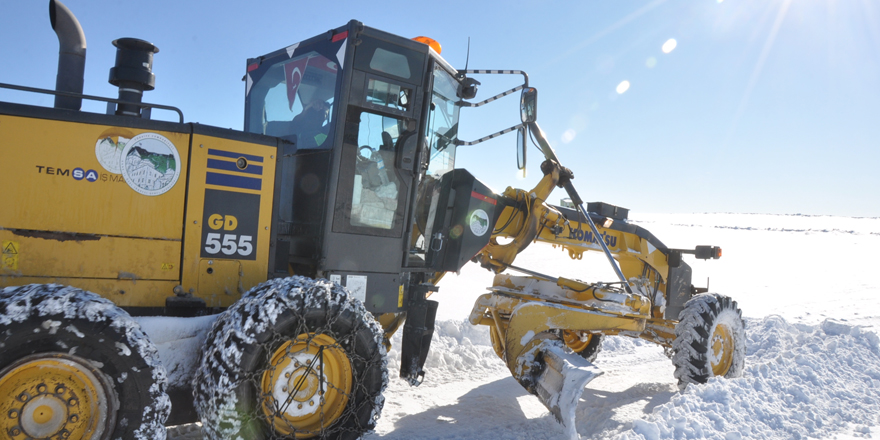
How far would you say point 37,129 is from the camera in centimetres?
279

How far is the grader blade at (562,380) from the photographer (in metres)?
4.06

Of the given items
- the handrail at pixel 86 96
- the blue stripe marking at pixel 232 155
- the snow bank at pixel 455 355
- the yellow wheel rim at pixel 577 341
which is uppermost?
the handrail at pixel 86 96

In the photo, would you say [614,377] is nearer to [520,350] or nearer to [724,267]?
[520,350]

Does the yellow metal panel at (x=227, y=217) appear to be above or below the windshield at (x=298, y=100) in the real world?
below

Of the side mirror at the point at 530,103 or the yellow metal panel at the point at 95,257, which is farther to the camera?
the side mirror at the point at 530,103

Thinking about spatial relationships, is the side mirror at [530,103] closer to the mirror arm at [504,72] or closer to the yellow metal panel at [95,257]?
the mirror arm at [504,72]

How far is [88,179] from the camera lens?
9.50 ft

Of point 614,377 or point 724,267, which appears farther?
point 724,267

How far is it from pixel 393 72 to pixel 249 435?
250 cm

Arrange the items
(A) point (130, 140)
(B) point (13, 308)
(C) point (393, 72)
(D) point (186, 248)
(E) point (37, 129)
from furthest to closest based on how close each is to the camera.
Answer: (C) point (393, 72), (D) point (186, 248), (A) point (130, 140), (E) point (37, 129), (B) point (13, 308)

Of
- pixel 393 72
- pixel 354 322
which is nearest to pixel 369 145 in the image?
pixel 393 72

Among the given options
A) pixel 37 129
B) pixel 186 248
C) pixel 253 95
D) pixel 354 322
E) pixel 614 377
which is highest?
pixel 253 95

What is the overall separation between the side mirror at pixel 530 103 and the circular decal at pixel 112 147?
9.27 feet

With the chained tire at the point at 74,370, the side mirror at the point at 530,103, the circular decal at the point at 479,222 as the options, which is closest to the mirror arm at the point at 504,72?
the side mirror at the point at 530,103
